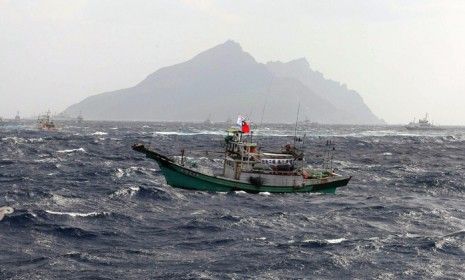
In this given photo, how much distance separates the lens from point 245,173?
4722 centimetres

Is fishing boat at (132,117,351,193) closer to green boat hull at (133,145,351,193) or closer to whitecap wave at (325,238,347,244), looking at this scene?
green boat hull at (133,145,351,193)

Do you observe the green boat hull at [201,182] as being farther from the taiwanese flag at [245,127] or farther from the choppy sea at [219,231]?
the taiwanese flag at [245,127]

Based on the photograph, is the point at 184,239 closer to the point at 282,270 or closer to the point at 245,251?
the point at 245,251

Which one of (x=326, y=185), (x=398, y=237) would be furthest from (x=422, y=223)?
(x=326, y=185)

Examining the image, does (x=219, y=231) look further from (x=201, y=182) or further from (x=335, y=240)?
(x=201, y=182)

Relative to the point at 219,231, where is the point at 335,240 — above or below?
above

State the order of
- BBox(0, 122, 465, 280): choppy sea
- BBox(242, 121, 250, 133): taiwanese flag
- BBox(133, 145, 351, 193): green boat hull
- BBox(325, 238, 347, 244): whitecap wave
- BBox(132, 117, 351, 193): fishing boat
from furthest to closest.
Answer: BBox(242, 121, 250, 133): taiwanese flag, BBox(132, 117, 351, 193): fishing boat, BBox(133, 145, 351, 193): green boat hull, BBox(325, 238, 347, 244): whitecap wave, BBox(0, 122, 465, 280): choppy sea

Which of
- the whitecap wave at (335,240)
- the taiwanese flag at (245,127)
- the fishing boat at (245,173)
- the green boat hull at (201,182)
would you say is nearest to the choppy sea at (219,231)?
the whitecap wave at (335,240)

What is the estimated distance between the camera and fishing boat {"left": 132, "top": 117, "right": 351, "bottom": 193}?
46.9m

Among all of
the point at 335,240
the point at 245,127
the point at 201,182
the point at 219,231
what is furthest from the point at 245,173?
the point at 335,240

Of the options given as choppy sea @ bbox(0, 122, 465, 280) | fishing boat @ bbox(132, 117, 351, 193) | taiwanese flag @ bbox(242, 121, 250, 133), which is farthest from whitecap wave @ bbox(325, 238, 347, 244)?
taiwanese flag @ bbox(242, 121, 250, 133)

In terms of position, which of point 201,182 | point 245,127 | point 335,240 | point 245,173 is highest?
point 245,127

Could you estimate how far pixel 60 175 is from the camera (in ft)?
181

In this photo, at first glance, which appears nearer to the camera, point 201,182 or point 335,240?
point 335,240
